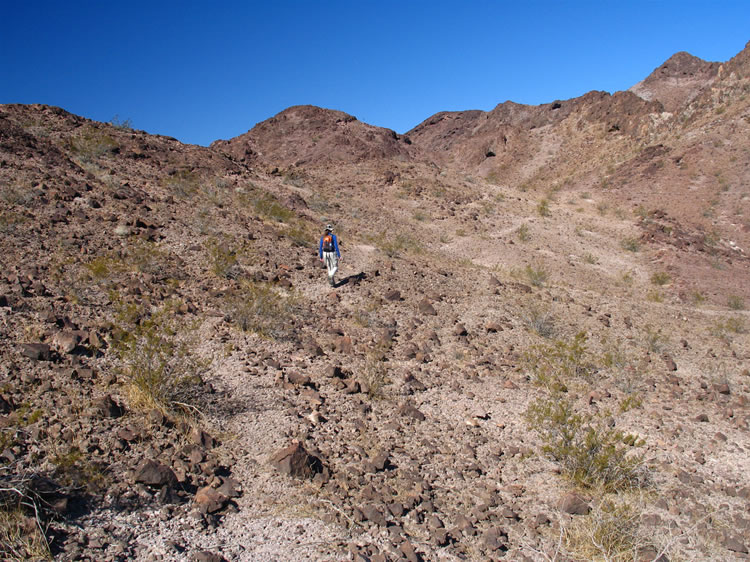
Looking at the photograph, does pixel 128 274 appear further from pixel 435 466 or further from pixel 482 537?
pixel 482 537

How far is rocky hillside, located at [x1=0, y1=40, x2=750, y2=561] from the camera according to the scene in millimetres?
3176

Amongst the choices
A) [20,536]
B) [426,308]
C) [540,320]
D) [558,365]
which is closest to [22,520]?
[20,536]

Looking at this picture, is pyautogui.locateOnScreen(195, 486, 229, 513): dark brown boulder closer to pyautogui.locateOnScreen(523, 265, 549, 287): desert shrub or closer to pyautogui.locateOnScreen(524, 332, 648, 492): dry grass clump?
pyautogui.locateOnScreen(524, 332, 648, 492): dry grass clump

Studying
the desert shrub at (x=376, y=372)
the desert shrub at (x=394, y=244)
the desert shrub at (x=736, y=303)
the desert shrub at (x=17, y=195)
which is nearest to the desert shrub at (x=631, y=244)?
the desert shrub at (x=736, y=303)

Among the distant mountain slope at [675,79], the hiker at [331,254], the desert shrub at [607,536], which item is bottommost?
the desert shrub at [607,536]

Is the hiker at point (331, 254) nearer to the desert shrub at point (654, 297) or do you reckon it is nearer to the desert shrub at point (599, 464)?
the desert shrub at point (599, 464)

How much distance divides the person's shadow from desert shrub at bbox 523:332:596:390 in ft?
11.1

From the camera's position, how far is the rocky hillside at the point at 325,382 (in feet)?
10.4

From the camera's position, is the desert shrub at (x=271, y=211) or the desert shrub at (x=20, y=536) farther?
the desert shrub at (x=271, y=211)

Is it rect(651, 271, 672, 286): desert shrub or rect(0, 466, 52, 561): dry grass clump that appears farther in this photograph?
rect(651, 271, 672, 286): desert shrub

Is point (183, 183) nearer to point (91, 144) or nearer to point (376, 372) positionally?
point (91, 144)

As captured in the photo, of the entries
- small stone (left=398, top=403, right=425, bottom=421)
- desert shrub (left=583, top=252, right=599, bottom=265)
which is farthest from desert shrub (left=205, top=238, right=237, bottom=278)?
desert shrub (left=583, top=252, right=599, bottom=265)

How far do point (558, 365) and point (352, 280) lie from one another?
3973 millimetres

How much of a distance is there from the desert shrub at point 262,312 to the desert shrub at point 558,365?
331cm
